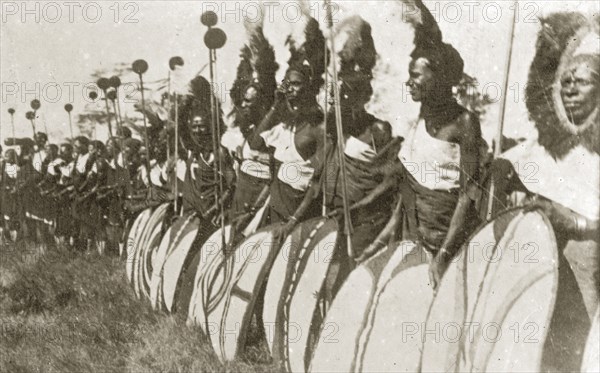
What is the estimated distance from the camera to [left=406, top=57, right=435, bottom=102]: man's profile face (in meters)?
3.65

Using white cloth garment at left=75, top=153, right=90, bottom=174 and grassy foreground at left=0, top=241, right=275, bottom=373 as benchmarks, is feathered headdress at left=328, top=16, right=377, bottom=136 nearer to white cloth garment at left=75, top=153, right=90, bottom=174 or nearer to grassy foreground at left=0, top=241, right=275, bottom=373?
grassy foreground at left=0, top=241, right=275, bottom=373

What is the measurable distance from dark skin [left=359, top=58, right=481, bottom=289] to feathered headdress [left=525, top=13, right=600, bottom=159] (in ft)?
1.08

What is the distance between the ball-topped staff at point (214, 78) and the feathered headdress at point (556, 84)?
1778mm

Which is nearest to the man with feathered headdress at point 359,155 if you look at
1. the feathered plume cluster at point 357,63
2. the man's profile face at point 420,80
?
the feathered plume cluster at point 357,63

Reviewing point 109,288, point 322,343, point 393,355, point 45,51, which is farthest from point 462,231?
point 45,51

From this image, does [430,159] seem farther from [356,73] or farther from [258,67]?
[258,67]

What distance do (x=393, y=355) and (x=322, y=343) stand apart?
421 mm

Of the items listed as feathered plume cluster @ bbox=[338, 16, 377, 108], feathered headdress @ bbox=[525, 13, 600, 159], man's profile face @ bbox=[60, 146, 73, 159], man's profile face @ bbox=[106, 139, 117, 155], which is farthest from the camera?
man's profile face @ bbox=[60, 146, 73, 159]

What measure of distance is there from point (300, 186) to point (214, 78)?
83cm

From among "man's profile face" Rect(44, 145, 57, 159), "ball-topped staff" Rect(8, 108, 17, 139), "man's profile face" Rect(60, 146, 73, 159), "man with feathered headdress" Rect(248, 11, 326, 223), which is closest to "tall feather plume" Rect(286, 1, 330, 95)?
"man with feathered headdress" Rect(248, 11, 326, 223)

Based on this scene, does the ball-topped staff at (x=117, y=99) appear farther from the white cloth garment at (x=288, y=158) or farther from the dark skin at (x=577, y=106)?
the dark skin at (x=577, y=106)

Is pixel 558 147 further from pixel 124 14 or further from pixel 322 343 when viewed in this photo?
pixel 124 14

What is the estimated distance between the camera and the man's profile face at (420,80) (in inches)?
144

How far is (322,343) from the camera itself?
12.9ft
